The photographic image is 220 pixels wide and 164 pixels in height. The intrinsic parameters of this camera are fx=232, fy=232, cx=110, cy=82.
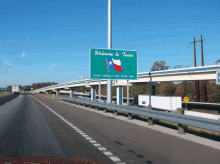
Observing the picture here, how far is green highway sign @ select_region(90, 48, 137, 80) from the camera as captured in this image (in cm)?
2338

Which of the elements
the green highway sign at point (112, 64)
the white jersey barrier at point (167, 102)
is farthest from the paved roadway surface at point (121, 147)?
the white jersey barrier at point (167, 102)

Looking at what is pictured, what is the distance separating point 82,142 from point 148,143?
7.71 ft

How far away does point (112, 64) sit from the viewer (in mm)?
23750

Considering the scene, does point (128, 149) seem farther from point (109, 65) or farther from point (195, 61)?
point (195, 61)

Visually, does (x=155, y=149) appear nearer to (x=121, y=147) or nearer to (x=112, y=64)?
(x=121, y=147)

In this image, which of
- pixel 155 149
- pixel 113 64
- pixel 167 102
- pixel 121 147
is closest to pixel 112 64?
pixel 113 64

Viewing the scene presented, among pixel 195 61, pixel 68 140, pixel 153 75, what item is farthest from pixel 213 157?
pixel 195 61

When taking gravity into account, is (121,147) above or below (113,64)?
below

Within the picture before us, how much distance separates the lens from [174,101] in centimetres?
3045

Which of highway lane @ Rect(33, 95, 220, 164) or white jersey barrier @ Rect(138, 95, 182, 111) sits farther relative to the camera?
white jersey barrier @ Rect(138, 95, 182, 111)

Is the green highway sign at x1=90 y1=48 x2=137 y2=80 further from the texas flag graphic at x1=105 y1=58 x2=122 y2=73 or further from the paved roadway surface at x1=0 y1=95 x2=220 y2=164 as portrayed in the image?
the paved roadway surface at x1=0 y1=95 x2=220 y2=164

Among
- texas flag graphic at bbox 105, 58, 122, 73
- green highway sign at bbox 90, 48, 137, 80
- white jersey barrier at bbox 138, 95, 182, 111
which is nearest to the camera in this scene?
green highway sign at bbox 90, 48, 137, 80


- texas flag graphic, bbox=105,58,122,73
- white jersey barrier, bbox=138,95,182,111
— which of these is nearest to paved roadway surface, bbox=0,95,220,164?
texas flag graphic, bbox=105,58,122,73

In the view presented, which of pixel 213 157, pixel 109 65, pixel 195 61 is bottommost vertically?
pixel 213 157
